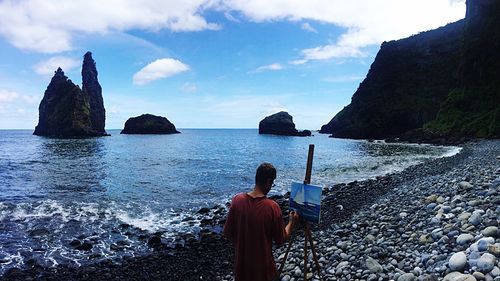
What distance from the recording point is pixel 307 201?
6.94 m

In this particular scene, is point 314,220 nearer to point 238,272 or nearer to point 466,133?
point 238,272

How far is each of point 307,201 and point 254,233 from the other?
1.60 meters

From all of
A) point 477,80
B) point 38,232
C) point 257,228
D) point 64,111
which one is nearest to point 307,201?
point 257,228

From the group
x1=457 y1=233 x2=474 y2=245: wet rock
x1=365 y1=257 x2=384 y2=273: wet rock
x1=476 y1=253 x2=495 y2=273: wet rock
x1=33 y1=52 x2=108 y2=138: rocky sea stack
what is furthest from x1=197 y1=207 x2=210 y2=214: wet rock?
x1=33 y1=52 x2=108 y2=138: rocky sea stack

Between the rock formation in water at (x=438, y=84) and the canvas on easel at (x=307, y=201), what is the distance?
3355 inches

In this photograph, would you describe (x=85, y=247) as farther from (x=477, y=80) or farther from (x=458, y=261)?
(x=477, y=80)

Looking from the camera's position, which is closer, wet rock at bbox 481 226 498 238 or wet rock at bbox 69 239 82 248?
wet rock at bbox 481 226 498 238

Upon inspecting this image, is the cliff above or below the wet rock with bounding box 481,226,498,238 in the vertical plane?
above

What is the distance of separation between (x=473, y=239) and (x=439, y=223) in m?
2.18

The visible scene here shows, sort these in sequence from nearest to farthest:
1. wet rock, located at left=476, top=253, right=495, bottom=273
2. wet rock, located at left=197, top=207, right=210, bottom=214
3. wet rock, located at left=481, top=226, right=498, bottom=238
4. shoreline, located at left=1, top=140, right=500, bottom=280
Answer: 1. wet rock, located at left=476, top=253, right=495, bottom=273
2. wet rock, located at left=481, top=226, right=498, bottom=238
3. shoreline, located at left=1, top=140, right=500, bottom=280
4. wet rock, located at left=197, top=207, right=210, bottom=214

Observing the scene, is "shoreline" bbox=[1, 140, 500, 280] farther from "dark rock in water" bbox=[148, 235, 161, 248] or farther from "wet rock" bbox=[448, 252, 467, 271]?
"wet rock" bbox=[448, 252, 467, 271]

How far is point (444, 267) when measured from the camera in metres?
7.85

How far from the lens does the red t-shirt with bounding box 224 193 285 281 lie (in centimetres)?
568

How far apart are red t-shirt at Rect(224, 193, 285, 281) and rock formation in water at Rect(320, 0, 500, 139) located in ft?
284
